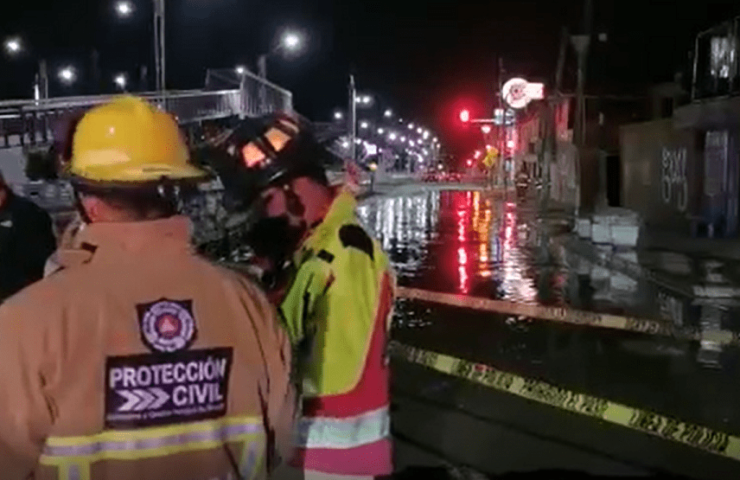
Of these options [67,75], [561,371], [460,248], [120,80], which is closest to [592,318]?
[561,371]

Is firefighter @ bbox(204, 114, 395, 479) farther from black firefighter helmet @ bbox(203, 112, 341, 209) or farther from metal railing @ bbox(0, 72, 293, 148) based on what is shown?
metal railing @ bbox(0, 72, 293, 148)

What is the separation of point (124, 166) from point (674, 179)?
91.8ft

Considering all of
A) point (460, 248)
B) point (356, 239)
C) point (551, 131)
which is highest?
point (551, 131)

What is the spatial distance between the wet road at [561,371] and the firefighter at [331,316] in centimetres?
329

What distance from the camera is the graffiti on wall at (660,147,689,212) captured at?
1094 inches

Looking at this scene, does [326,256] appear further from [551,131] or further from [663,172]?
[551,131]

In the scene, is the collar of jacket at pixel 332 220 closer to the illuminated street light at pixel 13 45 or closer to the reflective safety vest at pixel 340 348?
the reflective safety vest at pixel 340 348

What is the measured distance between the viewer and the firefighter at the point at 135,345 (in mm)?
1960

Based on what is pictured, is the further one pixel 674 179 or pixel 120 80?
pixel 120 80

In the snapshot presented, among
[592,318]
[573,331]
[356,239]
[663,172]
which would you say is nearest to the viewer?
[356,239]

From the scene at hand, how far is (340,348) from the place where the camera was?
3055 millimetres

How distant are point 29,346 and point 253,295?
507 millimetres

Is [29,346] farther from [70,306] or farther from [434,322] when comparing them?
[434,322]

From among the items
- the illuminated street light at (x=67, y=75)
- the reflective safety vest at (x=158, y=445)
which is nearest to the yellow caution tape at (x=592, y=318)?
the reflective safety vest at (x=158, y=445)
